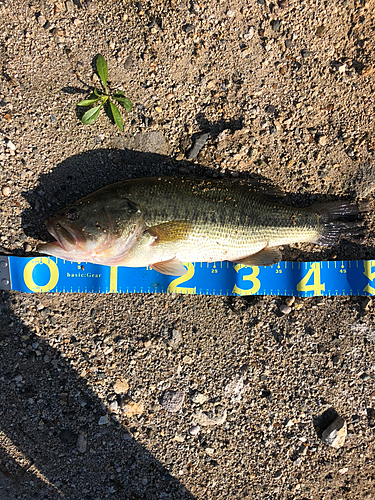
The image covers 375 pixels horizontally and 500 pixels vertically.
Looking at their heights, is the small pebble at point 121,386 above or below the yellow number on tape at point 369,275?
below

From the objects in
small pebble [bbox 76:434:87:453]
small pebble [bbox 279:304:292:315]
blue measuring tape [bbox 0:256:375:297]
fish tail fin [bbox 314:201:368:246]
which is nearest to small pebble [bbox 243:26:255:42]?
fish tail fin [bbox 314:201:368:246]

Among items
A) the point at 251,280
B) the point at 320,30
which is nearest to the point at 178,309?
the point at 251,280

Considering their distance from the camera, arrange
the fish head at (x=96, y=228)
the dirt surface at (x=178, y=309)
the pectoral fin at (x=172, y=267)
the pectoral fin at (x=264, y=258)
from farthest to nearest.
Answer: the dirt surface at (x=178, y=309) < the pectoral fin at (x=264, y=258) < the pectoral fin at (x=172, y=267) < the fish head at (x=96, y=228)

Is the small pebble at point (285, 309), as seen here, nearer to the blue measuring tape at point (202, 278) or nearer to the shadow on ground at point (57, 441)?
the blue measuring tape at point (202, 278)

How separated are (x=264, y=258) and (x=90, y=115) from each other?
2360 mm

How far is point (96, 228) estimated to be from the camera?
9.95 ft

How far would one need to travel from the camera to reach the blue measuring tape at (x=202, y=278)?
3.57 metres

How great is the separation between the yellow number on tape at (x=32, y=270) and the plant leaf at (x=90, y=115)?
1.52 meters

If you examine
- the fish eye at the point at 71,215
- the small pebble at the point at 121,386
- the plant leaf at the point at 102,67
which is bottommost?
the small pebble at the point at 121,386

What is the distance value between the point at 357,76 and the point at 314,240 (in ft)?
6.10

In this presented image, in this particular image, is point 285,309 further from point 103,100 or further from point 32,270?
point 103,100

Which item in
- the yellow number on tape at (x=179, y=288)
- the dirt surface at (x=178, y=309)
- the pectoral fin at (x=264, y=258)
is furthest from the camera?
the yellow number on tape at (x=179, y=288)

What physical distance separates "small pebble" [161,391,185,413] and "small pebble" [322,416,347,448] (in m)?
1.62

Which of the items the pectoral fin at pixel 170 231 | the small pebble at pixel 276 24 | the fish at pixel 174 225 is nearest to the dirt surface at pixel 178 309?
the small pebble at pixel 276 24
